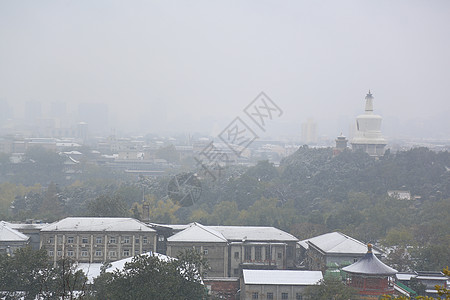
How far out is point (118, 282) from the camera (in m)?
16.7

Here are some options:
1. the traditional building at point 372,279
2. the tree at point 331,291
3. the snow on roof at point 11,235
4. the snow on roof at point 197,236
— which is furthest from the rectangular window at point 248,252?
the snow on roof at point 11,235

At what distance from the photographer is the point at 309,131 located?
399 ft

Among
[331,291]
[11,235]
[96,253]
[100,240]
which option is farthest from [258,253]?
[11,235]

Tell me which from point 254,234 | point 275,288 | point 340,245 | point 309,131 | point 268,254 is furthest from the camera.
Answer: point 309,131

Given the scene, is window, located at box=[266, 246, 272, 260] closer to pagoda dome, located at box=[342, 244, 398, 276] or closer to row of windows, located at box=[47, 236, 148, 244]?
row of windows, located at box=[47, 236, 148, 244]

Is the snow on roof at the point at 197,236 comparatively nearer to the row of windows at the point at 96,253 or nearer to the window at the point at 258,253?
the window at the point at 258,253

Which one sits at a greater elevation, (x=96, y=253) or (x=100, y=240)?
(x=100, y=240)

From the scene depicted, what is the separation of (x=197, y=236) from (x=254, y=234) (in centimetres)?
259

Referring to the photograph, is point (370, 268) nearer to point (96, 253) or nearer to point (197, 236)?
point (197, 236)

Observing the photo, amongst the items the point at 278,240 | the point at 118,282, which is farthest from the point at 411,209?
the point at 118,282

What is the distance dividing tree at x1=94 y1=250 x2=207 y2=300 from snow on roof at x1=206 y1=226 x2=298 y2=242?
782cm

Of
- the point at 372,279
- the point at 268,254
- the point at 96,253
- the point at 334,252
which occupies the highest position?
the point at 372,279

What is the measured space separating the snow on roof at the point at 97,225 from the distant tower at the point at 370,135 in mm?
27133

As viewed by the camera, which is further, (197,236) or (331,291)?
(197,236)
